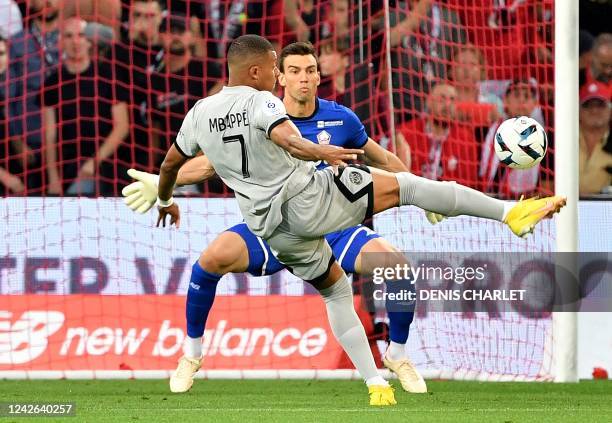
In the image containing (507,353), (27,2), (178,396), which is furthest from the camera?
(27,2)

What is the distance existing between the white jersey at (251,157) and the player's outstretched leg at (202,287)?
4.68 feet

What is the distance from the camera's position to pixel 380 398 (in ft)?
24.2

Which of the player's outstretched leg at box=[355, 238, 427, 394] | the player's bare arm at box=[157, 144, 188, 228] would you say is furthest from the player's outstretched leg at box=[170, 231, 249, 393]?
the player's outstretched leg at box=[355, 238, 427, 394]

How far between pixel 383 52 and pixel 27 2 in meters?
2.84

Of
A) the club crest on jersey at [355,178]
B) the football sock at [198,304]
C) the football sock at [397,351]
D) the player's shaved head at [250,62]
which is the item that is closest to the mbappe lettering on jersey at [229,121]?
the player's shaved head at [250,62]

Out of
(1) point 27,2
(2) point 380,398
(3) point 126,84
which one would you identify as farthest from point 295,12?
(2) point 380,398

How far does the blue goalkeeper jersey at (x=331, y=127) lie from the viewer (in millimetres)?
8867

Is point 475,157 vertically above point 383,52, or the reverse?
point 383,52

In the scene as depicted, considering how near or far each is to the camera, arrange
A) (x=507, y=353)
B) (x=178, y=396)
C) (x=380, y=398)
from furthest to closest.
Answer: (x=507, y=353), (x=178, y=396), (x=380, y=398)

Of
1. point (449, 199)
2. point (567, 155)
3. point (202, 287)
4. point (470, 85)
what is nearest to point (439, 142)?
point (470, 85)

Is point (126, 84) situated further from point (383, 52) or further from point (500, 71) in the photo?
point (500, 71)

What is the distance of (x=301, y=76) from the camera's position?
29.0 feet

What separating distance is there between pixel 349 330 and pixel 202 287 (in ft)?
5.16

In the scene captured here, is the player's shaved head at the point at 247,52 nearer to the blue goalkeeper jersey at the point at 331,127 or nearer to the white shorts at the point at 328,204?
the white shorts at the point at 328,204
